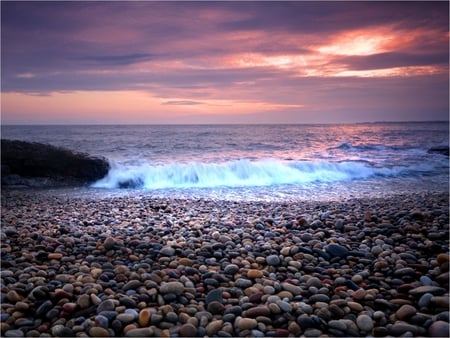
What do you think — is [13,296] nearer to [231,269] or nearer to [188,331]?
[188,331]

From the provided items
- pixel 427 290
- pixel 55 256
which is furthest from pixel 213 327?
pixel 55 256

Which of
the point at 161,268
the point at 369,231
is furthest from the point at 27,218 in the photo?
the point at 369,231

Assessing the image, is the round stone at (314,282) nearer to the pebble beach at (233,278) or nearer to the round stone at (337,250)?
the pebble beach at (233,278)

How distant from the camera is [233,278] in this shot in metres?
3.43

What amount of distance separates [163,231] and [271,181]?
8.36 m

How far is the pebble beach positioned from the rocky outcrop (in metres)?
7.28

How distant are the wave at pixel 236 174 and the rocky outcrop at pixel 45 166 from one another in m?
0.60

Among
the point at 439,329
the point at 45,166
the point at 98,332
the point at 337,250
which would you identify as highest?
the point at 45,166

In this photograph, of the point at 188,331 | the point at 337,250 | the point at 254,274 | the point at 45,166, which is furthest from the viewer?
the point at 45,166

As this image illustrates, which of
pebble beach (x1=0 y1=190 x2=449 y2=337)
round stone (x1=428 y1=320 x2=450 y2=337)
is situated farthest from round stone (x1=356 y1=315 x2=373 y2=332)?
round stone (x1=428 y1=320 x2=450 y2=337)

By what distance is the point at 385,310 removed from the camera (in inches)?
113

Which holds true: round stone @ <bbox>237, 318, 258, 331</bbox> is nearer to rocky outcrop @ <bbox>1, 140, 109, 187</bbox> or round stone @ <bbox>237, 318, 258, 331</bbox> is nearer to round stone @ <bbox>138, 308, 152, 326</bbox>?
round stone @ <bbox>138, 308, 152, 326</bbox>

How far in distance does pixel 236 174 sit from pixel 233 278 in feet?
35.6

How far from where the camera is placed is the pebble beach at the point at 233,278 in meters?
2.69
